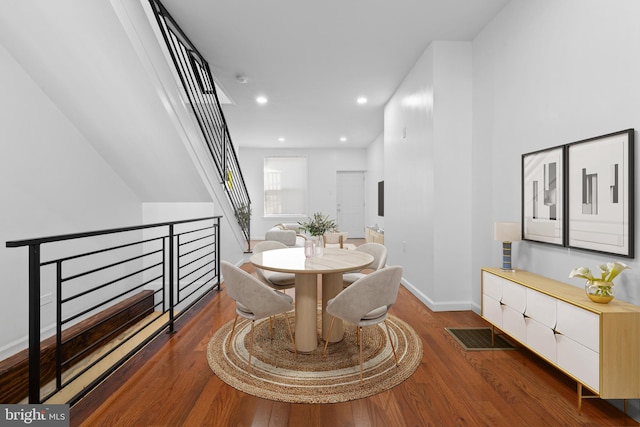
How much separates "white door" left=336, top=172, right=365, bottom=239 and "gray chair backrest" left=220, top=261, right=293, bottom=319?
793cm

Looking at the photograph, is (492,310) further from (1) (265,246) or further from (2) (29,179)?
(2) (29,179)

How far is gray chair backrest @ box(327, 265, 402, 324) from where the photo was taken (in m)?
1.99

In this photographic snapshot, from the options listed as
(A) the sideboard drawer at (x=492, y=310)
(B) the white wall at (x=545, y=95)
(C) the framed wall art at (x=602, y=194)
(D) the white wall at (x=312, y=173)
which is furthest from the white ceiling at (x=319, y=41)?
(D) the white wall at (x=312, y=173)

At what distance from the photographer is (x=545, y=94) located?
7.83ft

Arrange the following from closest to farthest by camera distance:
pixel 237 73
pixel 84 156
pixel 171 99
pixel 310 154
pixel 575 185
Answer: pixel 575 185, pixel 171 99, pixel 84 156, pixel 237 73, pixel 310 154

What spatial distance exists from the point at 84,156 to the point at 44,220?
809 mm

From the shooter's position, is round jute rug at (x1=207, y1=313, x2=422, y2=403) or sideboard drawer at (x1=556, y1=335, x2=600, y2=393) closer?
sideboard drawer at (x1=556, y1=335, x2=600, y2=393)

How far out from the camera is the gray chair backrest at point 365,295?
78.4 inches

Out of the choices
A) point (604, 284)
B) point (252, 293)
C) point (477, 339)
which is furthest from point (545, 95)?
point (252, 293)

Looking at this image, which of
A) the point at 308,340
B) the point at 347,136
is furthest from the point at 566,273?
the point at 347,136

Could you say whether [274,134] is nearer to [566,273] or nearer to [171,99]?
[171,99]

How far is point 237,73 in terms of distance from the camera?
167 inches

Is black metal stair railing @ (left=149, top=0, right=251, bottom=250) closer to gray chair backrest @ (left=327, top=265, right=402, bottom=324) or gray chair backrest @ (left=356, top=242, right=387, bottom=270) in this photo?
gray chair backrest @ (left=356, top=242, right=387, bottom=270)

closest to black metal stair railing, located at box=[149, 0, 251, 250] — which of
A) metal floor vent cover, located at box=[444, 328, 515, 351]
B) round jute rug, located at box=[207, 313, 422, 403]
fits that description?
round jute rug, located at box=[207, 313, 422, 403]
